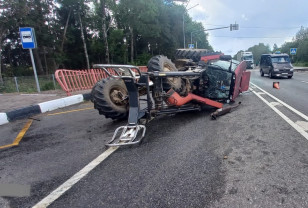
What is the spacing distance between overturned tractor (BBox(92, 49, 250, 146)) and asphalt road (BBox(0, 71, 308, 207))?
36cm

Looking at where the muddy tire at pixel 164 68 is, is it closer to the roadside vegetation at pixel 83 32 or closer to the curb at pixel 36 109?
the curb at pixel 36 109

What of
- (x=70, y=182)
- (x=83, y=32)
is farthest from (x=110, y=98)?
(x=83, y=32)

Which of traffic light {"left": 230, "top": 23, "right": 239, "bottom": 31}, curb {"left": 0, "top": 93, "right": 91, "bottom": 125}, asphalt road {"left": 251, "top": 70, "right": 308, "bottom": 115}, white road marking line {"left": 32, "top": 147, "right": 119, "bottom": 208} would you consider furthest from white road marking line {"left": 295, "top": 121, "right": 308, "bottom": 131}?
traffic light {"left": 230, "top": 23, "right": 239, "bottom": 31}

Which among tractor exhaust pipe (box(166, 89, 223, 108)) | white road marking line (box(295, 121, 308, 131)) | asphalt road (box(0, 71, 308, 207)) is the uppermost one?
tractor exhaust pipe (box(166, 89, 223, 108))

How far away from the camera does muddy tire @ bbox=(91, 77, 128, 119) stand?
4.86 meters

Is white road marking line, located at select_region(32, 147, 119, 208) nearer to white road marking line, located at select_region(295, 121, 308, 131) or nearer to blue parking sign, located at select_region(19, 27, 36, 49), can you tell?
white road marking line, located at select_region(295, 121, 308, 131)

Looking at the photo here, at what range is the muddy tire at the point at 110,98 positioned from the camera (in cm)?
486

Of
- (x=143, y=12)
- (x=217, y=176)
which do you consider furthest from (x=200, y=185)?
(x=143, y=12)

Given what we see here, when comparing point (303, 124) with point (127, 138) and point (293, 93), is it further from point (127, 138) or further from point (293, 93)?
point (293, 93)

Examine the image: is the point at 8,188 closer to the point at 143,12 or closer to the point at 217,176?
the point at 217,176

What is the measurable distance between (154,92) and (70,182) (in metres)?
2.62

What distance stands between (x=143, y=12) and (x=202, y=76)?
23650mm

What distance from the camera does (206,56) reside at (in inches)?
303

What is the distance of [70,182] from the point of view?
8.61 feet
